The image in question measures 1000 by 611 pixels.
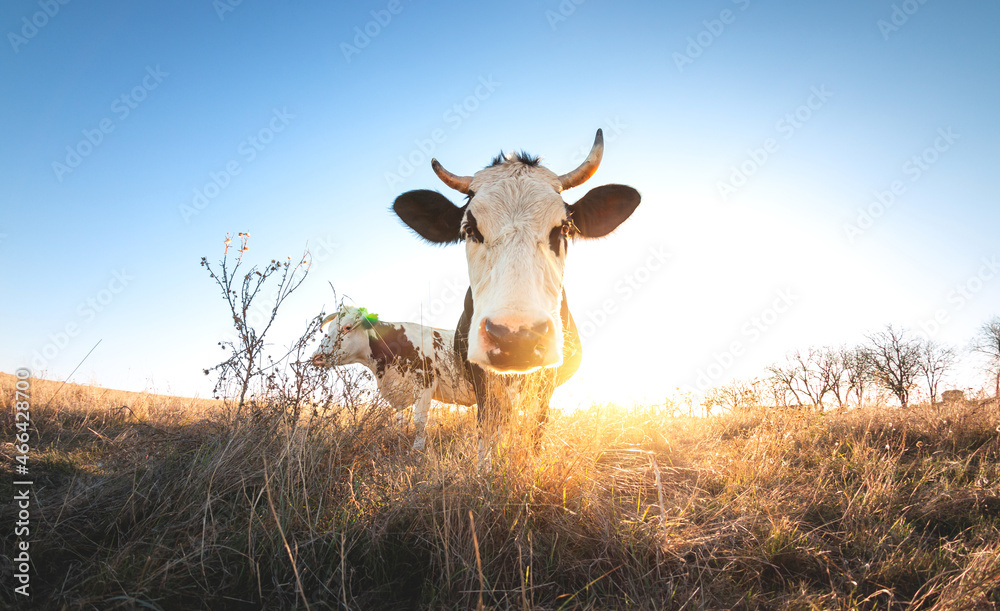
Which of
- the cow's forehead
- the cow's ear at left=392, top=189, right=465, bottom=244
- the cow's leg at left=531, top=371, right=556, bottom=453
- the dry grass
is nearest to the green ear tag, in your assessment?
the cow's ear at left=392, top=189, right=465, bottom=244

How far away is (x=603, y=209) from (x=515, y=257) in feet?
6.12

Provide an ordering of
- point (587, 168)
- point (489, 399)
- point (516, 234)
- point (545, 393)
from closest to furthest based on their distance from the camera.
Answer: point (516, 234) < point (545, 393) < point (489, 399) < point (587, 168)

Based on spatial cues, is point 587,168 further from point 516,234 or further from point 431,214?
point 431,214

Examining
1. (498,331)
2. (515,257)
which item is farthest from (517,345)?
(515,257)

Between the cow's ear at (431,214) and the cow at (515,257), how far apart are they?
1 cm

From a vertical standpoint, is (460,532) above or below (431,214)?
below

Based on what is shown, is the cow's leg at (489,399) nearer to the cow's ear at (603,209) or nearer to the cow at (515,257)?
the cow at (515,257)

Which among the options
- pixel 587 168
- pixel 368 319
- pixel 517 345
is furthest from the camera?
pixel 368 319

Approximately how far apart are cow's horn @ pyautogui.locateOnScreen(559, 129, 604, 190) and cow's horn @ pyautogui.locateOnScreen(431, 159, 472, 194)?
919 mm

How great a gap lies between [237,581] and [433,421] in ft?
12.7

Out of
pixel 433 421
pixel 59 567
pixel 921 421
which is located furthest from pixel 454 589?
pixel 921 421

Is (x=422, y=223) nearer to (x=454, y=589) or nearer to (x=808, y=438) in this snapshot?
(x=454, y=589)

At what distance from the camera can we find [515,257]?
3.01 meters

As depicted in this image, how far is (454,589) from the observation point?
1673 mm
